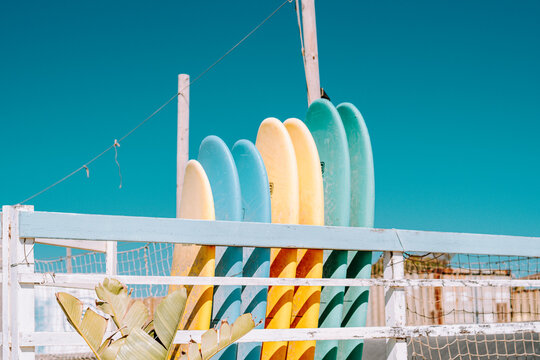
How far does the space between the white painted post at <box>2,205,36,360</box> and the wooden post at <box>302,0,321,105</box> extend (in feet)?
12.2

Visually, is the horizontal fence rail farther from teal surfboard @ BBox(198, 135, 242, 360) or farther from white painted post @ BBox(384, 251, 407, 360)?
teal surfboard @ BBox(198, 135, 242, 360)

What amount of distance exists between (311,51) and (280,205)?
2931 millimetres

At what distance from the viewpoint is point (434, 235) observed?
311 cm

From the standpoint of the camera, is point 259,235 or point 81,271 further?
point 81,271

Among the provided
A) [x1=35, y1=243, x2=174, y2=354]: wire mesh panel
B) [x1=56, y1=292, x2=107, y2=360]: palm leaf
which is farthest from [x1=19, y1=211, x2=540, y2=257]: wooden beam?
[x1=35, y1=243, x2=174, y2=354]: wire mesh panel

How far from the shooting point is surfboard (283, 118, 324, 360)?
10.4 ft

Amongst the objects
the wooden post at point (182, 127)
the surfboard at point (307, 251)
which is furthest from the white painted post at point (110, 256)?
the surfboard at point (307, 251)

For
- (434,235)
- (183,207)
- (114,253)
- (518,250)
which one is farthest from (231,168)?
(114,253)

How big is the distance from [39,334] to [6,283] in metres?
0.27

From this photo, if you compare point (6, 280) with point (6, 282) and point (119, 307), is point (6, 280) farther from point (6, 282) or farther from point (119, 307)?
point (119, 307)

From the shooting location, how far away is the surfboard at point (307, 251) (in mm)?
3160

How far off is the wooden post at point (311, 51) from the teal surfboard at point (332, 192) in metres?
1.90

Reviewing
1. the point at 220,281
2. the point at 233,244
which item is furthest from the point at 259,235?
the point at 220,281

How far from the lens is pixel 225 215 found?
3.14m
